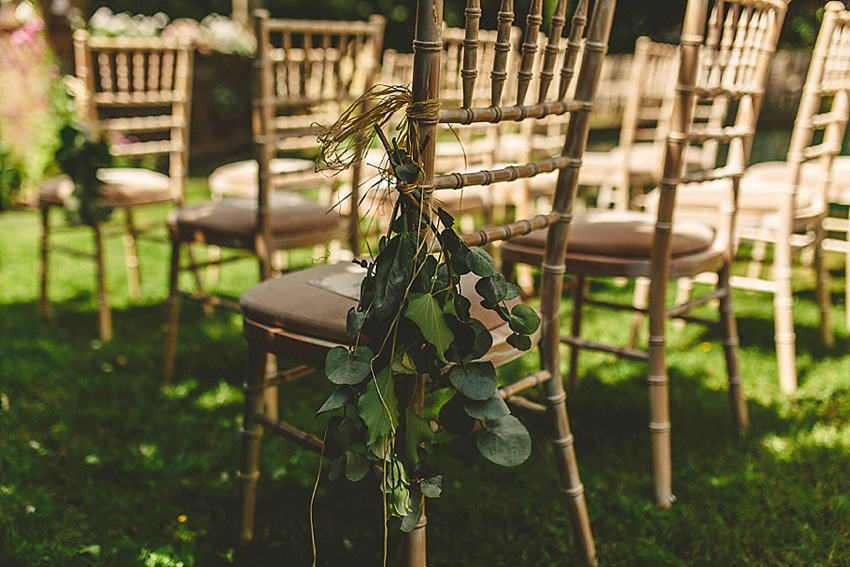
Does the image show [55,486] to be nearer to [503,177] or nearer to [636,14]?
[503,177]

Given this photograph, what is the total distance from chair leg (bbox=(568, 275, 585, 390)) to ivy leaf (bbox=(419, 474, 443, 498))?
1.17 meters

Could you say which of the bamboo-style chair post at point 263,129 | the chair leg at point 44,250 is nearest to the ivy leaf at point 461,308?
the bamboo-style chair post at point 263,129

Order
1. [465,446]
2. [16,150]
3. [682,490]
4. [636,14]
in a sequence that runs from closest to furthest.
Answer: [465,446] < [682,490] < [16,150] < [636,14]

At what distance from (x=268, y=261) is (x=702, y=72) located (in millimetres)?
1321

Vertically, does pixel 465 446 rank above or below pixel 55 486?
above

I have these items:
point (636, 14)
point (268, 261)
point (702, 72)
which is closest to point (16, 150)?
point (268, 261)

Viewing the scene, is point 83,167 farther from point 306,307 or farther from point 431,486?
point 431,486

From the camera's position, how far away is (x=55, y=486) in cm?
188

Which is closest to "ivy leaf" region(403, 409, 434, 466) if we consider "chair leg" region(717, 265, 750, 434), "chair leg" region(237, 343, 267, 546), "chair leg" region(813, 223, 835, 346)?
"chair leg" region(237, 343, 267, 546)

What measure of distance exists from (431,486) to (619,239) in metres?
0.99

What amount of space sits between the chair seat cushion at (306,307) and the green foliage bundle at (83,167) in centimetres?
153

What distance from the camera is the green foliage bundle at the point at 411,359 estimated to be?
1063 mm

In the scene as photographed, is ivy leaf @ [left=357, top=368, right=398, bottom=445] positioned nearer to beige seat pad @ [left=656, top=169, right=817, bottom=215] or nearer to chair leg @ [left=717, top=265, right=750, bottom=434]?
chair leg @ [left=717, top=265, right=750, bottom=434]

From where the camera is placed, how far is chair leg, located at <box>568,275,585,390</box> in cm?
228
